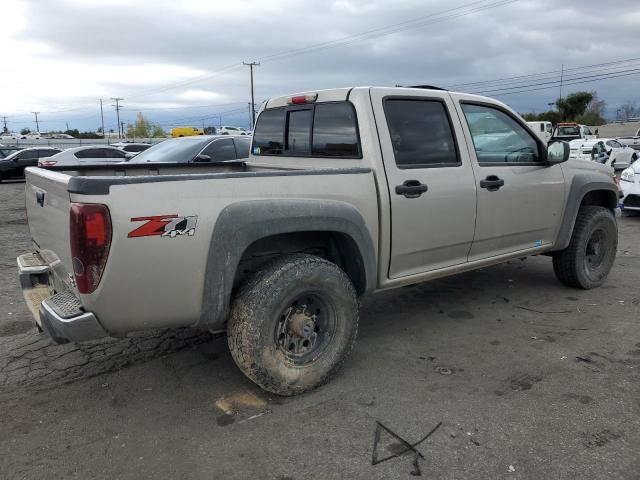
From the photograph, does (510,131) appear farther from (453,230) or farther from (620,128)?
(620,128)

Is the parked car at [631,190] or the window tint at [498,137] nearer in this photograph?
the window tint at [498,137]

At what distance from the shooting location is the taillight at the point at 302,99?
4.19 metres

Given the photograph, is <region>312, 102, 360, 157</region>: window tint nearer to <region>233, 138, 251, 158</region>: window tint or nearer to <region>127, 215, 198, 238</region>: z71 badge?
<region>127, 215, 198, 238</region>: z71 badge

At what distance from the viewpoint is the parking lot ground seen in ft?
8.76

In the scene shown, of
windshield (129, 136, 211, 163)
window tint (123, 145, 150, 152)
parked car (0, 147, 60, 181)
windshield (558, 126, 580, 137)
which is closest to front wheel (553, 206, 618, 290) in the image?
windshield (129, 136, 211, 163)

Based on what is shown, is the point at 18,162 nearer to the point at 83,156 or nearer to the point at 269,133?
the point at 83,156

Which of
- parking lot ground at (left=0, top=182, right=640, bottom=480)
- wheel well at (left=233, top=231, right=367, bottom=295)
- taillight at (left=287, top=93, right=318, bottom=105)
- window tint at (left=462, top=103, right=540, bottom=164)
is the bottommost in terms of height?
parking lot ground at (left=0, top=182, right=640, bottom=480)

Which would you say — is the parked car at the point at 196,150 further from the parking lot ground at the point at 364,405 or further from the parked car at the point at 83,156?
the parked car at the point at 83,156

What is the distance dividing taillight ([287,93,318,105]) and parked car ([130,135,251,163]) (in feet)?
15.8

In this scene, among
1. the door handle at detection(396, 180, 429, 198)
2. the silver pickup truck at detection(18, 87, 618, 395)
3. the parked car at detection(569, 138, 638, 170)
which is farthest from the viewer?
the parked car at detection(569, 138, 638, 170)

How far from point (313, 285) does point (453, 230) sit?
1.39m

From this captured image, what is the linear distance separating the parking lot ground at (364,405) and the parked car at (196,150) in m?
4.83

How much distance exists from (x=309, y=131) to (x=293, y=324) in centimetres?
172

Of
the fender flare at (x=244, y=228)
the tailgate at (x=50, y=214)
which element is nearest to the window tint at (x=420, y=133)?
the fender flare at (x=244, y=228)
